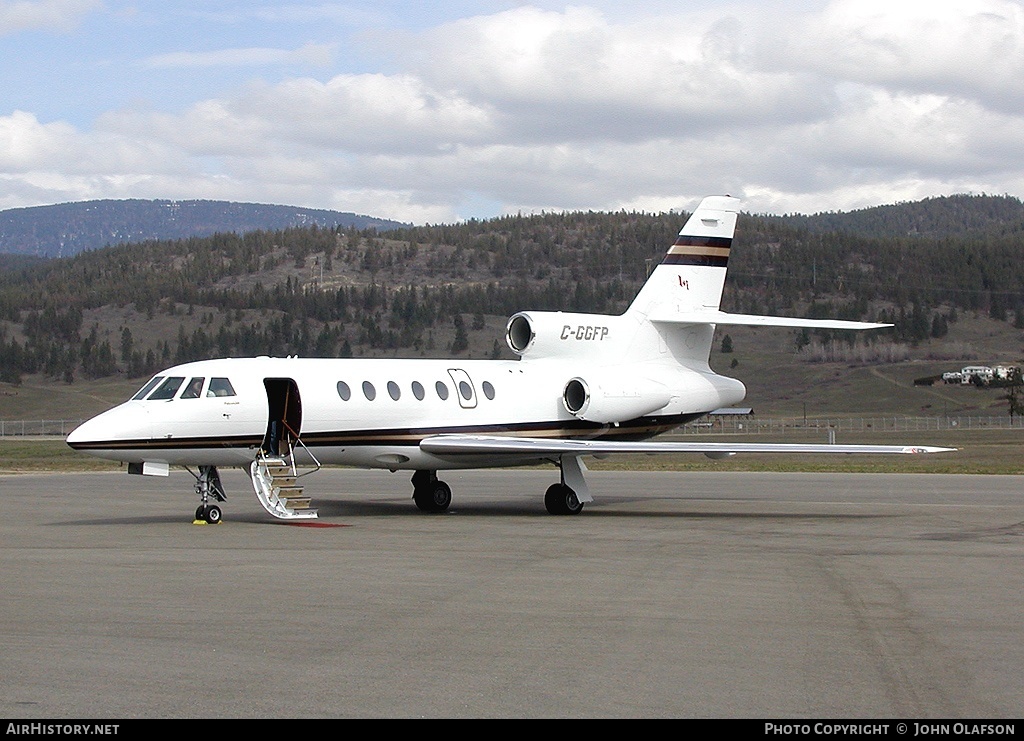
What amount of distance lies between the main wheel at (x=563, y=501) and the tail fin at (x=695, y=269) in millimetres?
5687

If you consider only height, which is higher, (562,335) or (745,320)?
(745,320)

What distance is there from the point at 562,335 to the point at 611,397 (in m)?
1.90

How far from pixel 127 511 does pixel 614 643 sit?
17.3 metres

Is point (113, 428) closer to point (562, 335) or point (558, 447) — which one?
point (558, 447)

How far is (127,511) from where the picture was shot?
83.0ft

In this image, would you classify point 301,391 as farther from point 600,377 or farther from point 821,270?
point 821,270

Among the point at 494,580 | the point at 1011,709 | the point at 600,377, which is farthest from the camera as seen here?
the point at 600,377

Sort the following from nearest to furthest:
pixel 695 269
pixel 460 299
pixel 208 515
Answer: pixel 208 515 < pixel 695 269 < pixel 460 299

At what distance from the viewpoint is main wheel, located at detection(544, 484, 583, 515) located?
80.8ft

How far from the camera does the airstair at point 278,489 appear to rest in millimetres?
21766

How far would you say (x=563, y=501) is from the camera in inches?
970

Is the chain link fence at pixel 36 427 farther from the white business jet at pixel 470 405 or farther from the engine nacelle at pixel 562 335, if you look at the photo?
the white business jet at pixel 470 405

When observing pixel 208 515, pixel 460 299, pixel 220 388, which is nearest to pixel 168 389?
pixel 220 388

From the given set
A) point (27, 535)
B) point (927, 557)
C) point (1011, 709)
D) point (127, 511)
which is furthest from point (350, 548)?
point (1011, 709)
